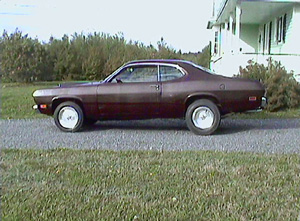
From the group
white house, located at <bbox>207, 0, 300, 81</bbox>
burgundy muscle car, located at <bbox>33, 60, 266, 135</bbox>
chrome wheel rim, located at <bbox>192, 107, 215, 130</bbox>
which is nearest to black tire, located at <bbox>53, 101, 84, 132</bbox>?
burgundy muscle car, located at <bbox>33, 60, 266, 135</bbox>

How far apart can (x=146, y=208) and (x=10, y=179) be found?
6.07ft

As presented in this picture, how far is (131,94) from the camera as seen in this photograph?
6488 millimetres

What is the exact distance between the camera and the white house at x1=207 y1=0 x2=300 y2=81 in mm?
11062

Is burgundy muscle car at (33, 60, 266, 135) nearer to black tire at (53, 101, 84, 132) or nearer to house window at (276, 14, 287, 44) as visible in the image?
black tire at (53, 101, 84, 132)

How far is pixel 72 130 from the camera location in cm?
674

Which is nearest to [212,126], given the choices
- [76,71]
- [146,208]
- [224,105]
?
[224,105]

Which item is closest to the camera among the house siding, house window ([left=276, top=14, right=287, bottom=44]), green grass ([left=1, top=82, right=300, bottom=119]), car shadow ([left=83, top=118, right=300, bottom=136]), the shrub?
car shadow ([left=83, top=118, right=300, bottom=136])

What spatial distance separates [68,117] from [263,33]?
14598 mm

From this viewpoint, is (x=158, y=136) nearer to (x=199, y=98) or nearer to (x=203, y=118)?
(x=203, y=118)

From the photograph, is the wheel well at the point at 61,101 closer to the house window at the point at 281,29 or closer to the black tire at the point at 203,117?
the black tire at the point at 203,117

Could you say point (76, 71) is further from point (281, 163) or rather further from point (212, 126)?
point (281, 163)

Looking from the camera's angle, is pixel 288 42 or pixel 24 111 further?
pixel 288 42

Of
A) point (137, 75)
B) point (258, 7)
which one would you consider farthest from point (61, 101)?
point (258, 7)

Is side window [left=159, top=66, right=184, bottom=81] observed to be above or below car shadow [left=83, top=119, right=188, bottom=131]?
above
